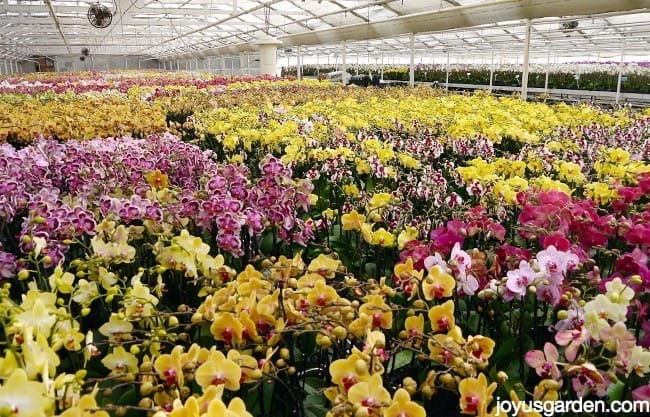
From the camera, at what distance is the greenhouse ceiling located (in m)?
10.2

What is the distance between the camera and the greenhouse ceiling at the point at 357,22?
33.4 feet

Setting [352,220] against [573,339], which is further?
[352,220]

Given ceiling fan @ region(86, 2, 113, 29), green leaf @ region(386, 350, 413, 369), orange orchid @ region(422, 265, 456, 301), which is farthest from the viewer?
ceiling fan @ region(86, 2, 113, 29)

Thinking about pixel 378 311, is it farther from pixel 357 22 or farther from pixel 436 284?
pixel 357 22

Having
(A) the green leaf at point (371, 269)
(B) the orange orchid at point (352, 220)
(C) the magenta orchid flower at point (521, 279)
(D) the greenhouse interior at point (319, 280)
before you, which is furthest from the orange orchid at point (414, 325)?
(A) the green leaf at point (371, 269)

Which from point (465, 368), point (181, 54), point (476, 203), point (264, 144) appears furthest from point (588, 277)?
point (181, 54)

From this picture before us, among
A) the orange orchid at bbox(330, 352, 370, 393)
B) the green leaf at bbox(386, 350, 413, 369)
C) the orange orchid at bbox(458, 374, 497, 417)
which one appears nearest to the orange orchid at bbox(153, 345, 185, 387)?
the orange orchid at bbox(330, 352, 370, 393)

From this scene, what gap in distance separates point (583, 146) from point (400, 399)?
348 centimetres

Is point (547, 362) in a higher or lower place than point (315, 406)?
higher

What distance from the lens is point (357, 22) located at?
50.7ft

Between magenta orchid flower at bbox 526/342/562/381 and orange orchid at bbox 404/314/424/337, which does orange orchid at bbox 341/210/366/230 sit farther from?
magenta orchid flower at bbox 526/342/562/381

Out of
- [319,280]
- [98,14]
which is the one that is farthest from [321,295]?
[98,14]

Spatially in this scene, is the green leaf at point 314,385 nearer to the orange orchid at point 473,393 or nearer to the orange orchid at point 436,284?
the orange orchid at point 436,284

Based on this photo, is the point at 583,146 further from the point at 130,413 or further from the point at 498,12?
the point at 498,12
